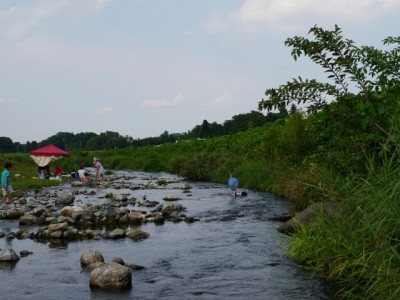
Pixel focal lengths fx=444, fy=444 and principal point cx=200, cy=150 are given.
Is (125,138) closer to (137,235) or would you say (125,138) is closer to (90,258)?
(137,235)

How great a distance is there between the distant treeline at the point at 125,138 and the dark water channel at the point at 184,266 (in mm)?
51274

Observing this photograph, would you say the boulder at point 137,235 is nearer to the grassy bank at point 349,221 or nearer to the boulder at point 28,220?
the boulder at point 28,220

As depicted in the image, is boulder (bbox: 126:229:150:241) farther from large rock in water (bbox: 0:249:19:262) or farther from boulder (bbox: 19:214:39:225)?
boulder (bbox: 19:214:39:225)

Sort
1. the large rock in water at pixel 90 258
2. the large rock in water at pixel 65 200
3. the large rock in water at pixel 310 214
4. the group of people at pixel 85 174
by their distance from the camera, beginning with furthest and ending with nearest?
the group of people at pixel 85 174
the large rock in water at pixel 65 200
the large rock in water at pixel 90 258
the large rock in water at pixel 310 214

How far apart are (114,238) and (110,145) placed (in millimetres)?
98863

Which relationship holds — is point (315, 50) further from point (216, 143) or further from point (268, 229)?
point (216, 143)

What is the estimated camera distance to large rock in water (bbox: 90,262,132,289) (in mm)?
7254

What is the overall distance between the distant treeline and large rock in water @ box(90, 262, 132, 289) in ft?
183

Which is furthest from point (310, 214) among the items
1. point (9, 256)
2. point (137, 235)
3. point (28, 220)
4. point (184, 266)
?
point (28, 220)

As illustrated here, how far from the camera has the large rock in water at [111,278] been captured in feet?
23.8

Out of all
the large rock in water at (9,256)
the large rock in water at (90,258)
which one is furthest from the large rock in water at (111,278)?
the large rock in water at (9,256)

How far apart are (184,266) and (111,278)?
178 centimetres

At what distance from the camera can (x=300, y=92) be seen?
839cm

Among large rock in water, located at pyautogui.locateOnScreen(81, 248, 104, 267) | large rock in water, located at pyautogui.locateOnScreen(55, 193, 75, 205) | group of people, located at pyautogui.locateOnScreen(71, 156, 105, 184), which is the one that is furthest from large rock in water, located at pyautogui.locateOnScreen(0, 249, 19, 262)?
group of people, located at pyautogui.locateOnScreen(71, 156, 105, 184)
